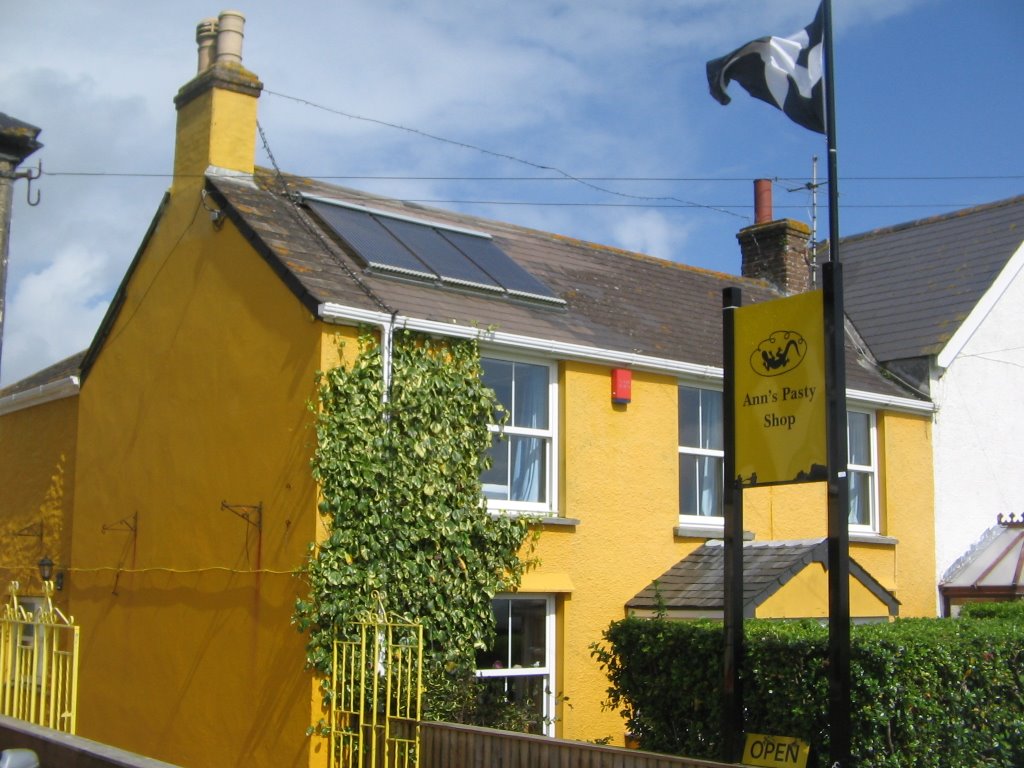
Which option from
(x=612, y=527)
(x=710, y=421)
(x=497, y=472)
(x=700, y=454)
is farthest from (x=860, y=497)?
(x=497, y=472)

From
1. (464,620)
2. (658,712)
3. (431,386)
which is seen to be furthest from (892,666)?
(431,386)

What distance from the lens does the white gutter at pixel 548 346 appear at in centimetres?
1142

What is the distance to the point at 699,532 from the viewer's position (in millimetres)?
13953

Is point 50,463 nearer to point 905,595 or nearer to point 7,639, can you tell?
point 7,639

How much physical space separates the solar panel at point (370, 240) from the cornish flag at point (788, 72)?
14.2ft

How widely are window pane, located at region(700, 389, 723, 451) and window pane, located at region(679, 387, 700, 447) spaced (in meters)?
0.07

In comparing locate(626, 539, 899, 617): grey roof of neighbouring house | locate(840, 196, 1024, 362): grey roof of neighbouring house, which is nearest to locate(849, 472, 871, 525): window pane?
locate(840, 196, 1024, 362): grey roof of neighbouring house

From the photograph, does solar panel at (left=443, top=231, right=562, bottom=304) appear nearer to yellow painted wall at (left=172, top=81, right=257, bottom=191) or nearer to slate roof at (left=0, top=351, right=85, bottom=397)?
yellow painted wall at (left=172, top=81, right=257, bottom=191)

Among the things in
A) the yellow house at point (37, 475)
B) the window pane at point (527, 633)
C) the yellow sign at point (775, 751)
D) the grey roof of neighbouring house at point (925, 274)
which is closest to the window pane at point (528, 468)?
the window pane at point (527, 633)

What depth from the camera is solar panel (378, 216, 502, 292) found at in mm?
13414

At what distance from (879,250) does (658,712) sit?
490 inches

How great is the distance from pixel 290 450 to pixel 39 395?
6.50m

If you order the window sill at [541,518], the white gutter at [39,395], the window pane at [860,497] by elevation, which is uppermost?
the white gutter at [39,395]

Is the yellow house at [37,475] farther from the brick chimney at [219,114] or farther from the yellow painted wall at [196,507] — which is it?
the brick chimney at [219,114]
